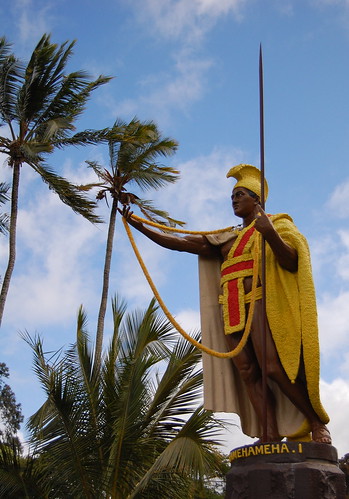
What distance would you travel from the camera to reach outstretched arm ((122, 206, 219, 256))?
276 inches

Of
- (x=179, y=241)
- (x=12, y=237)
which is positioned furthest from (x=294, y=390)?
(x=12, y=237)

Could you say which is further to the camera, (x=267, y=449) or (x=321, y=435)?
(x=321, y=435)

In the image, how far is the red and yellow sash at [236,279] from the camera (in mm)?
6543

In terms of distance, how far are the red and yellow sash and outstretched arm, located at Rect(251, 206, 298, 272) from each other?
0.38m

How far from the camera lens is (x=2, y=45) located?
16.7 m

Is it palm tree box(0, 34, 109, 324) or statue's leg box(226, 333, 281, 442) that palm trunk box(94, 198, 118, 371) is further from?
statue's leg box(226, 333, 281, 442)

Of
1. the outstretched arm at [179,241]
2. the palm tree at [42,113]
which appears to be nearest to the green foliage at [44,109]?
the palm tree at [42,113]

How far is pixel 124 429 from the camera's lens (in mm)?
9930

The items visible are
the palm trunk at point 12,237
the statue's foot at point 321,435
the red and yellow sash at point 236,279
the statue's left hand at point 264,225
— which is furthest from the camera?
the palm trunk at point 12,237

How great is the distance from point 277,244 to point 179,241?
1.20 meters

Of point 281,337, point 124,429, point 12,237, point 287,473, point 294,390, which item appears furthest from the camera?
point 12,237

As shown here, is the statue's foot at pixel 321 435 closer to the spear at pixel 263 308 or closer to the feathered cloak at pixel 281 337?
the feathered cloak at pixel 281 337

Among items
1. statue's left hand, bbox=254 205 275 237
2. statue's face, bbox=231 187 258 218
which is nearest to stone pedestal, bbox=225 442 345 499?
statue's left hand, bbox=254 205 275 237

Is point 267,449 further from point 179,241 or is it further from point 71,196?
point 71,196
